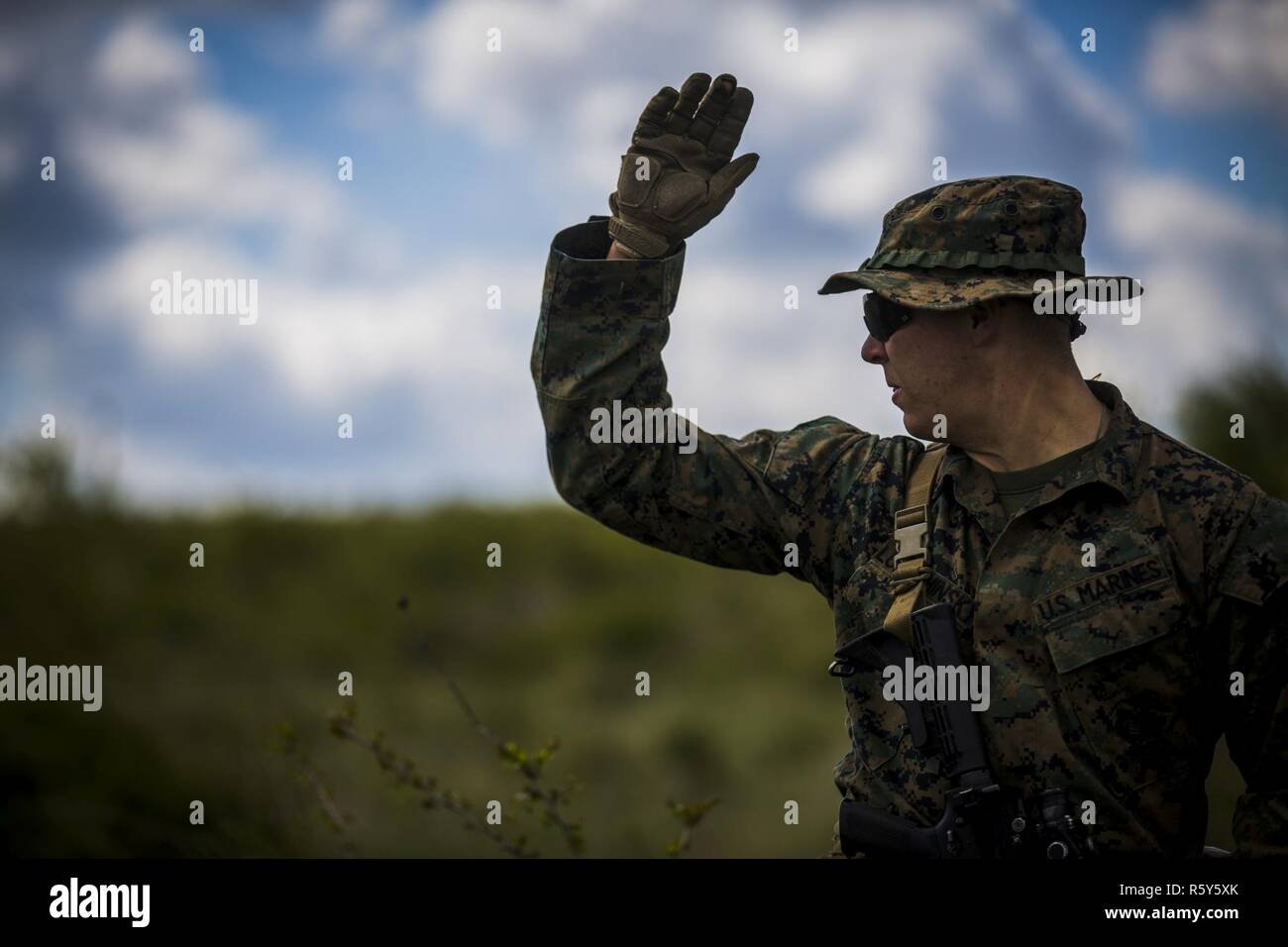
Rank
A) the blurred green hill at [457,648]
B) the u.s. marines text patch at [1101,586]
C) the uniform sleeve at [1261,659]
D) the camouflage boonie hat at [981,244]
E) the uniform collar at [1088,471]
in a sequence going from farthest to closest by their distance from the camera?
1. the blurred green hill at [457,648]
2. the camouflage boonie hat at [981,244]
3. the uniform collar at [1088,471]
4. the u.s. marines text patch at [1101,586]
5. the uniform sleeve at [1261,659]

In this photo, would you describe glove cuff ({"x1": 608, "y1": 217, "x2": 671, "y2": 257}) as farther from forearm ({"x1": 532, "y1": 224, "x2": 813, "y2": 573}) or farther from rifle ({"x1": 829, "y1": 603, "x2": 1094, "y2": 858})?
rifle ({"x1": 829, "y1": 603, "x2": 1094, "y2": 858})

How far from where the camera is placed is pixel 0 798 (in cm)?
869

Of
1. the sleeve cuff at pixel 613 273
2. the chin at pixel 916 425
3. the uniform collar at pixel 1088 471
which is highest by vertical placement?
the sleeve cuff at pixel 613 273

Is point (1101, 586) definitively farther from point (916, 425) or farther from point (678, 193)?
point (678, 193)

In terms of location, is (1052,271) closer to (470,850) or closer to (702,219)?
(702,219)

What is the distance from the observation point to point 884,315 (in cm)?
384

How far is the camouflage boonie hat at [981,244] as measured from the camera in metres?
3.74

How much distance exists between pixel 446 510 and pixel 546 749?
22842mm

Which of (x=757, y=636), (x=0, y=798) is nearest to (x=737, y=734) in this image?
(x=757, y=636)

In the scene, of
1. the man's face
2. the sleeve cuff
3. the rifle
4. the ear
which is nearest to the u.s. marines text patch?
the rifle

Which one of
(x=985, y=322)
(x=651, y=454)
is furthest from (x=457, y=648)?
(x=985, y=322)

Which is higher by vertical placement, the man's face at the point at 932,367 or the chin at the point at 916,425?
Result: the man's face at the point at 932,367

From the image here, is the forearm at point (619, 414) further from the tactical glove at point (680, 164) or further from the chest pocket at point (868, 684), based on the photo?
the chest pocket at point (868, 684)

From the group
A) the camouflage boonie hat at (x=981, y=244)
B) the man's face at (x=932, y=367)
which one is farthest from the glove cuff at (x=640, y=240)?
the man's face at (x=932, y=367)
